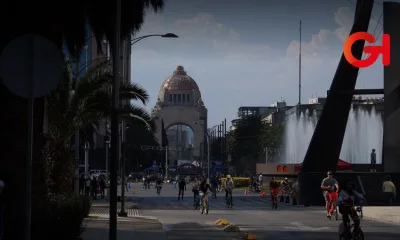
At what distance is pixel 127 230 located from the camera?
24.5 m

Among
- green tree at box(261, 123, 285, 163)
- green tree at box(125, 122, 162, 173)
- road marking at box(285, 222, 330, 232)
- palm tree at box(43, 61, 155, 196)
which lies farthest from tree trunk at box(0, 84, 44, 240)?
green tree at box(125, 122, 162, 173)

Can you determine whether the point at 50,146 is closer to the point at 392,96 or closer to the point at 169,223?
the point at 169,223

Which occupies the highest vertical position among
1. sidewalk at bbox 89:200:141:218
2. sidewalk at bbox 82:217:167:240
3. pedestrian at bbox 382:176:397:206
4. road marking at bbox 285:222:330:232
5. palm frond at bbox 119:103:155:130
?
palm frond at bbox 119:103:155:130

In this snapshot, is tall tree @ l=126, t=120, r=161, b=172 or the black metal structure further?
tall tree @ l=126, t=120, r=161, b=172

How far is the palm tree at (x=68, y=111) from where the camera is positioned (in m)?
24.0

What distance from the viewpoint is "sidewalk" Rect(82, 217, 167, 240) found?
2184 centimetres

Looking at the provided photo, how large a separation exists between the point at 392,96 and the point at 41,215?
35006mm

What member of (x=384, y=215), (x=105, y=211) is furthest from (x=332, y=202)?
(x=105, y=211)

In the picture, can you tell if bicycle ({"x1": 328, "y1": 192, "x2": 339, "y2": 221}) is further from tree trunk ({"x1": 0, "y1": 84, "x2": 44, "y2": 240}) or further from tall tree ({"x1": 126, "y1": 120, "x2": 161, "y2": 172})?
tall tree ({"x1": 126, "y1": 120, "x2": 161, "y2": 172})

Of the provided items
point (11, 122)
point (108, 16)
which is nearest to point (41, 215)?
point (11, 122)

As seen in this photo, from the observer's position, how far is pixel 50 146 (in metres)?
24.4

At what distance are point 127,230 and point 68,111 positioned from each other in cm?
471

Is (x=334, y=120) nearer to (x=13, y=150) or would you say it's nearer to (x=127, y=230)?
(x=127, y=230)

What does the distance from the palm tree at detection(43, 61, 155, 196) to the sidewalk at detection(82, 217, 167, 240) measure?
62.4 inches
